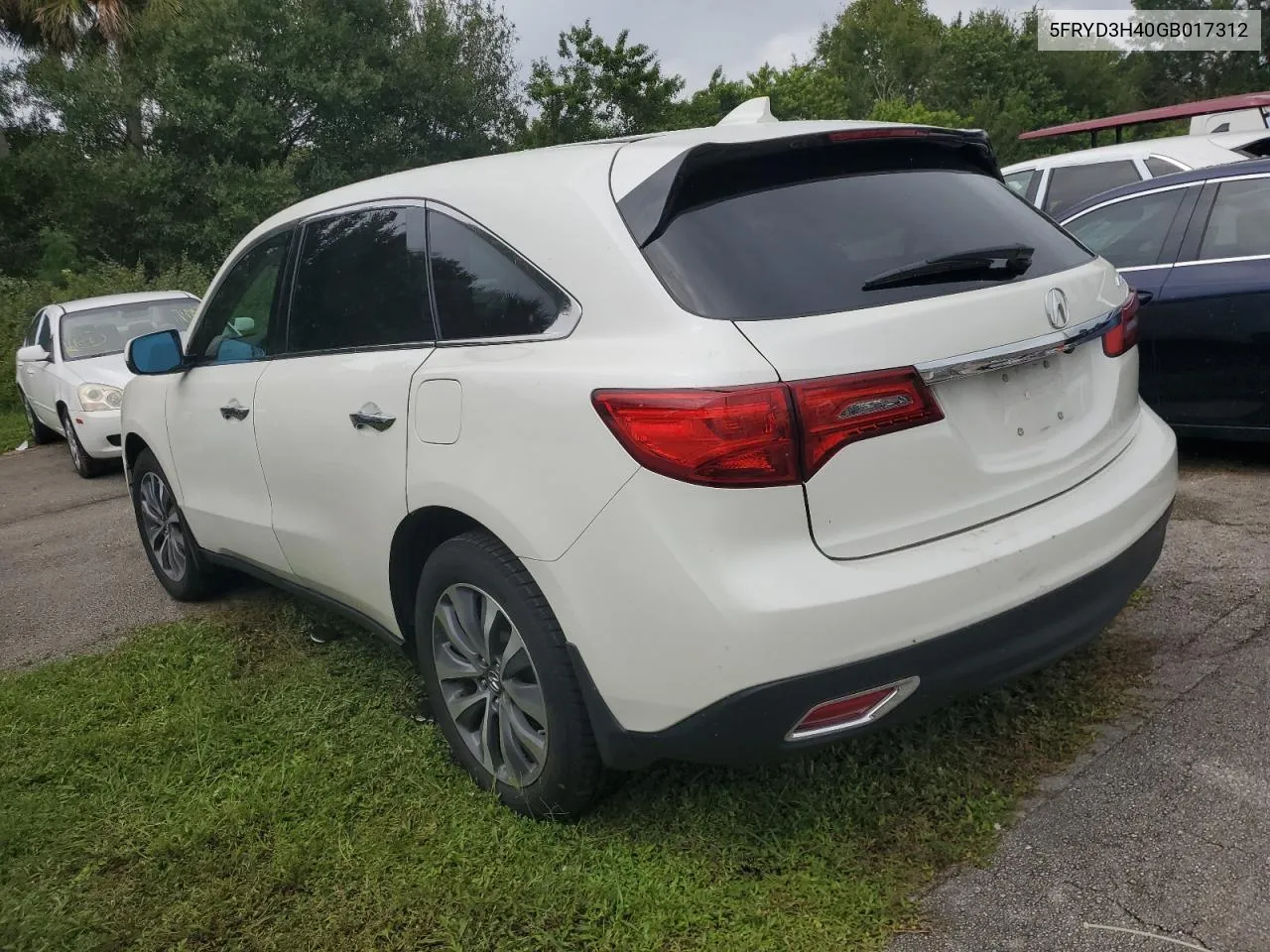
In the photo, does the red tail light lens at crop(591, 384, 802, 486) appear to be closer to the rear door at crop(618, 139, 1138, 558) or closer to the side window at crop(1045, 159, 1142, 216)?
the rear door at crop(618, 139, 1138, 558)

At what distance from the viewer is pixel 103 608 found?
5008 mm

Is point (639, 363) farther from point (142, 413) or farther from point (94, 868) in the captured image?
point (142, 413)

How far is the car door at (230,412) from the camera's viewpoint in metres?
3.78

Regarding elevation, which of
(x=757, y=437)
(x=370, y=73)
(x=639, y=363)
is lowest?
(x=757, y=437)

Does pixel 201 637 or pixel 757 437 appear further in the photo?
pixel 201 637

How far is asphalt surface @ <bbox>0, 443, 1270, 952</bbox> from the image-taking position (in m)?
2.23

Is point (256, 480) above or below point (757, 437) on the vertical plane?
below

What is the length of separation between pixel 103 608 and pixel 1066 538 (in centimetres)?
432

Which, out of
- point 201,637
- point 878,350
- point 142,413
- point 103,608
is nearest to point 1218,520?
point 878,350

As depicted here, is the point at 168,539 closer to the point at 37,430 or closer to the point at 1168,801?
the point at 1168,801

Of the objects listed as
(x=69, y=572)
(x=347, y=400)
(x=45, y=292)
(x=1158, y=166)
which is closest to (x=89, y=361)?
(x=69, y=572)

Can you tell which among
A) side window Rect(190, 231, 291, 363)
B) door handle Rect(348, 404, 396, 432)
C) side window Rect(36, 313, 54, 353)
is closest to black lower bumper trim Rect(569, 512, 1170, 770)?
door handle Rect(348, 404, 396, 432)

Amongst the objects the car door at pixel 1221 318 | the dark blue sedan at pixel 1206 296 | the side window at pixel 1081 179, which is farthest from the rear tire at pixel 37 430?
the car door at pixel 1221 318

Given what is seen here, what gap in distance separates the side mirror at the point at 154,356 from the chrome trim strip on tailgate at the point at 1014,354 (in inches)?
123
